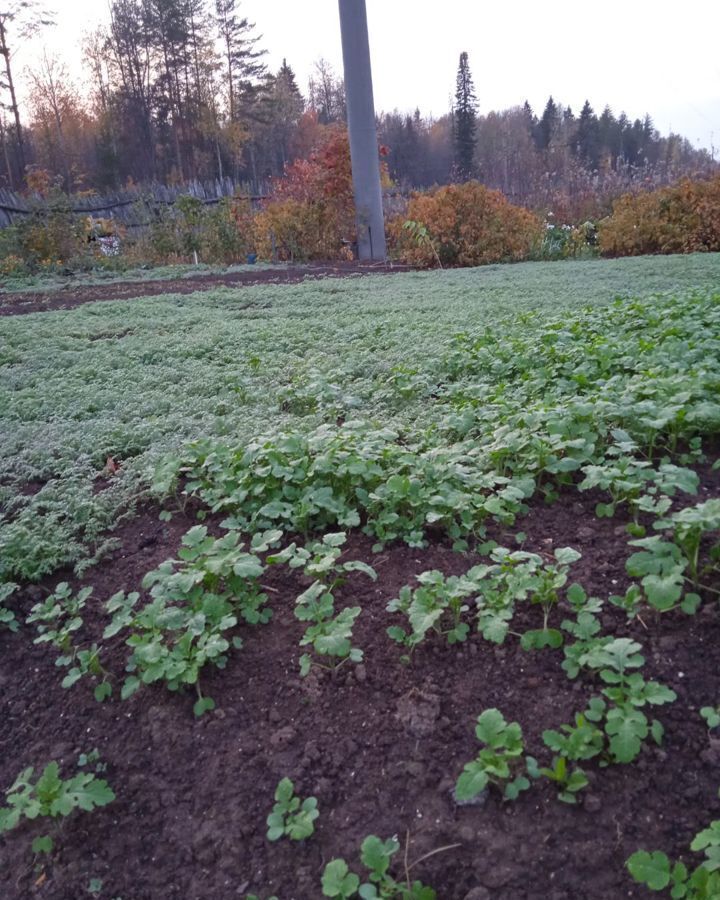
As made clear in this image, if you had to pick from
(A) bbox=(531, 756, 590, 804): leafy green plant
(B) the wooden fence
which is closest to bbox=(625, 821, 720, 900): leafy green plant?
(A) bbox=(531, 756, 590, 804): leafy green plant

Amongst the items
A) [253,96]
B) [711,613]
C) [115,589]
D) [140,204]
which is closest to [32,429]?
[115,589]

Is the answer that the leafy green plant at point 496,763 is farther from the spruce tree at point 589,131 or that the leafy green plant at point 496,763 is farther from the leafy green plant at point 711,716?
the spruce tree at point 589,131

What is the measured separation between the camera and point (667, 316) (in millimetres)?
4391

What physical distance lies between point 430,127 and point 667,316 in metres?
47.9

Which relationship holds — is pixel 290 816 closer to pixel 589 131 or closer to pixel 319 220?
pixel 319 220

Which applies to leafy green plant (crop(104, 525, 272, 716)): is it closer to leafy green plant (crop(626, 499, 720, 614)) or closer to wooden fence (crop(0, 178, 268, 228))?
leafy green plant (crop(626, 499, 720, 614))

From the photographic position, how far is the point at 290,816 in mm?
1427

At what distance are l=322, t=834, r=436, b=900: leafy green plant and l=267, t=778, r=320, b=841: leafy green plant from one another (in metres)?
0.11

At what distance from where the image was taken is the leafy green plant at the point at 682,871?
1148 mm

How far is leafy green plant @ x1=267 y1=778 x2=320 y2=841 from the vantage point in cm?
138

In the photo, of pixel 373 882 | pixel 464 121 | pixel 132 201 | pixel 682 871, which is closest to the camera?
pixel 682 871

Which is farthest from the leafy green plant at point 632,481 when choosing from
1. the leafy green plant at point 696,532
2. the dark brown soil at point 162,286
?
the dark brown soil at point 162,286

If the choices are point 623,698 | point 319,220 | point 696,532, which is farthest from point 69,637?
point 319,220

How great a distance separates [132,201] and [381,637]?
21.4 metres
